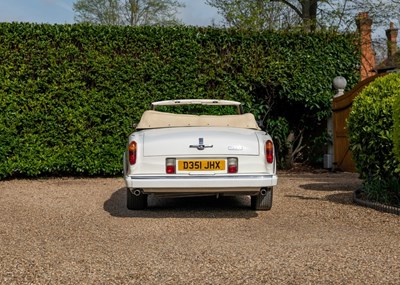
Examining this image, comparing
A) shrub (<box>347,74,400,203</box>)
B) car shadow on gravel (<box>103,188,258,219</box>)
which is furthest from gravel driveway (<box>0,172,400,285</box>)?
shrub (<box>347,74,400,203</box>)

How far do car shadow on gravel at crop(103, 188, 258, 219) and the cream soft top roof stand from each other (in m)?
1.11

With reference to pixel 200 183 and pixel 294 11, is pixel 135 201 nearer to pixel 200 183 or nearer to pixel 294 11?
pixel 200 183

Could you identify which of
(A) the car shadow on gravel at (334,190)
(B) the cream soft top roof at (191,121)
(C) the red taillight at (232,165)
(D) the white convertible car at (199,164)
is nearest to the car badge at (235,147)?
(D) the white convertible car at (199,164)

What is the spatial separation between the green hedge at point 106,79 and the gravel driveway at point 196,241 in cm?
241

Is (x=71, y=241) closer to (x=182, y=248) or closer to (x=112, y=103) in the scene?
(x=182, y=248)

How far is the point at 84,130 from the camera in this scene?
11.2m

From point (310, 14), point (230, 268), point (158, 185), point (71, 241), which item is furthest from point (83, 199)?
point (310, 14)

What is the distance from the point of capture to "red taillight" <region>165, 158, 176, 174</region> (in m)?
6.35

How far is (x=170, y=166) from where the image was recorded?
6.36m

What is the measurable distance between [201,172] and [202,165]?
0.08 metres

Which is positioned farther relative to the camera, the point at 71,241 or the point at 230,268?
the point at 71,241

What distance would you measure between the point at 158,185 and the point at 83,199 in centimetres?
250

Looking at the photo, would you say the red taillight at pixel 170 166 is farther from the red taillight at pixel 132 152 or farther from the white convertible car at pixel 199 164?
the red taillight at pixel 132 152

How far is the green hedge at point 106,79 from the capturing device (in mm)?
10938
